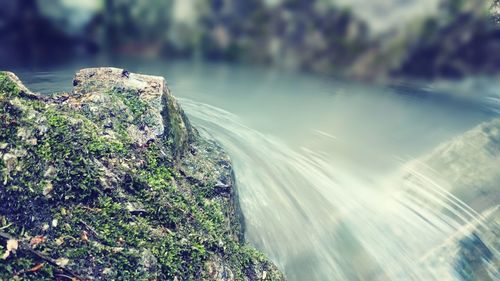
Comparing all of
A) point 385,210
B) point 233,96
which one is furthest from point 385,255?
point 233,96

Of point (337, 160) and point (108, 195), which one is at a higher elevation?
point (108, 195)

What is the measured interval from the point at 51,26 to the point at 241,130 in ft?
12.8

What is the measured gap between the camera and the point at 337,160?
607 centimetres

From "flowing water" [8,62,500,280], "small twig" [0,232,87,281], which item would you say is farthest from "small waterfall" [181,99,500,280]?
"small twig" [0,232,87,281]

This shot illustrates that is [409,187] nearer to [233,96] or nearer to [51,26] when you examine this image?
[233,96]

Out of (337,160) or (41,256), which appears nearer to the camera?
(41,256)

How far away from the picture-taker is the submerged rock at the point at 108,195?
81.7 inches

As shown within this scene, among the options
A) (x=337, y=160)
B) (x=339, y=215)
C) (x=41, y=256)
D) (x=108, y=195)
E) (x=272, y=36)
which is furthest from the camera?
(x=272, y=36)

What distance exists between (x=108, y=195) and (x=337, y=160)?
432 centimetres

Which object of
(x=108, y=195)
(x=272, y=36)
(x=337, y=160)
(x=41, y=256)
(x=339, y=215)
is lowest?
(x=339, y=215)

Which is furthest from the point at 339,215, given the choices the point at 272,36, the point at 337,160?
the point at 272,36

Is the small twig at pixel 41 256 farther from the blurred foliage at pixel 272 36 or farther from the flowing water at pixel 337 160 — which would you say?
the blurred foliage at pixel 272 36

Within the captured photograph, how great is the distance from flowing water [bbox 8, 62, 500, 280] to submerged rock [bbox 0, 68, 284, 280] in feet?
4.64

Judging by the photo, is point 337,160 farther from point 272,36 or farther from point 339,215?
point 272,36
